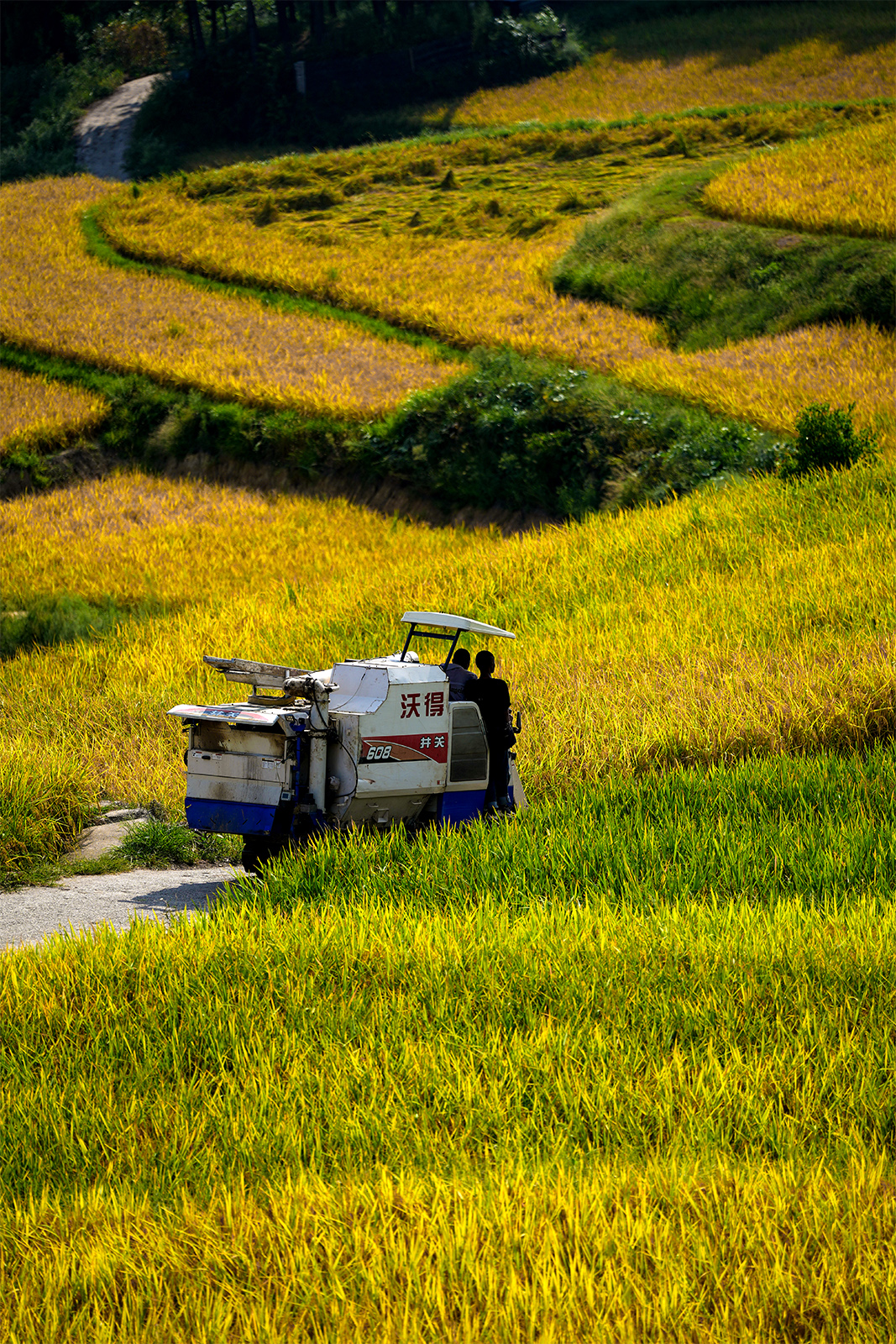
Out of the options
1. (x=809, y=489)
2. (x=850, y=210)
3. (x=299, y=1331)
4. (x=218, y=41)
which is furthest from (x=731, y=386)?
(x=218, y=41)

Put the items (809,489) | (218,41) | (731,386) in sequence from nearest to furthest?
(809,489) → (731,386) → (218,41)

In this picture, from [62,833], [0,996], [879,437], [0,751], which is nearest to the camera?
[0,996]

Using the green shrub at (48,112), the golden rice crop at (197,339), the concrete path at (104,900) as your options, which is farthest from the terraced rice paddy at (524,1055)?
the green shrub at (48,112)

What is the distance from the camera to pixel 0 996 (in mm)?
5777

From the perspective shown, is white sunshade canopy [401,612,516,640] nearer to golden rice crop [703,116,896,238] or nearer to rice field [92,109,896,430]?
rice field [92,109,896,430]

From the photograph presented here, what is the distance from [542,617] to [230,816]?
6.39 m

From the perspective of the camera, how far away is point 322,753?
306 inches

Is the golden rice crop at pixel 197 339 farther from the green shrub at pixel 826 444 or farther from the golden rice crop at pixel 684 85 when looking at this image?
the golden rice crop at pixel 684 85

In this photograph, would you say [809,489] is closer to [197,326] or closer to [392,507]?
[392,507]

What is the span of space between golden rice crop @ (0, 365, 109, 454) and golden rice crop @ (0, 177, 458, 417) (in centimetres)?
137

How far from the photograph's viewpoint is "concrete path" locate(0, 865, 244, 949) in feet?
25.1

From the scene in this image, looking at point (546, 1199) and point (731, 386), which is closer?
point (546, 1199)

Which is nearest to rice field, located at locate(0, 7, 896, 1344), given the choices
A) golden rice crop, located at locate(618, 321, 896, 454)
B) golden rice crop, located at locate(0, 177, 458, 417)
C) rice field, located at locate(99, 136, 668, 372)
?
golden rice crop, located at locate(618, 321, 896, 454)

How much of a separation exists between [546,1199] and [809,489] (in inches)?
533
